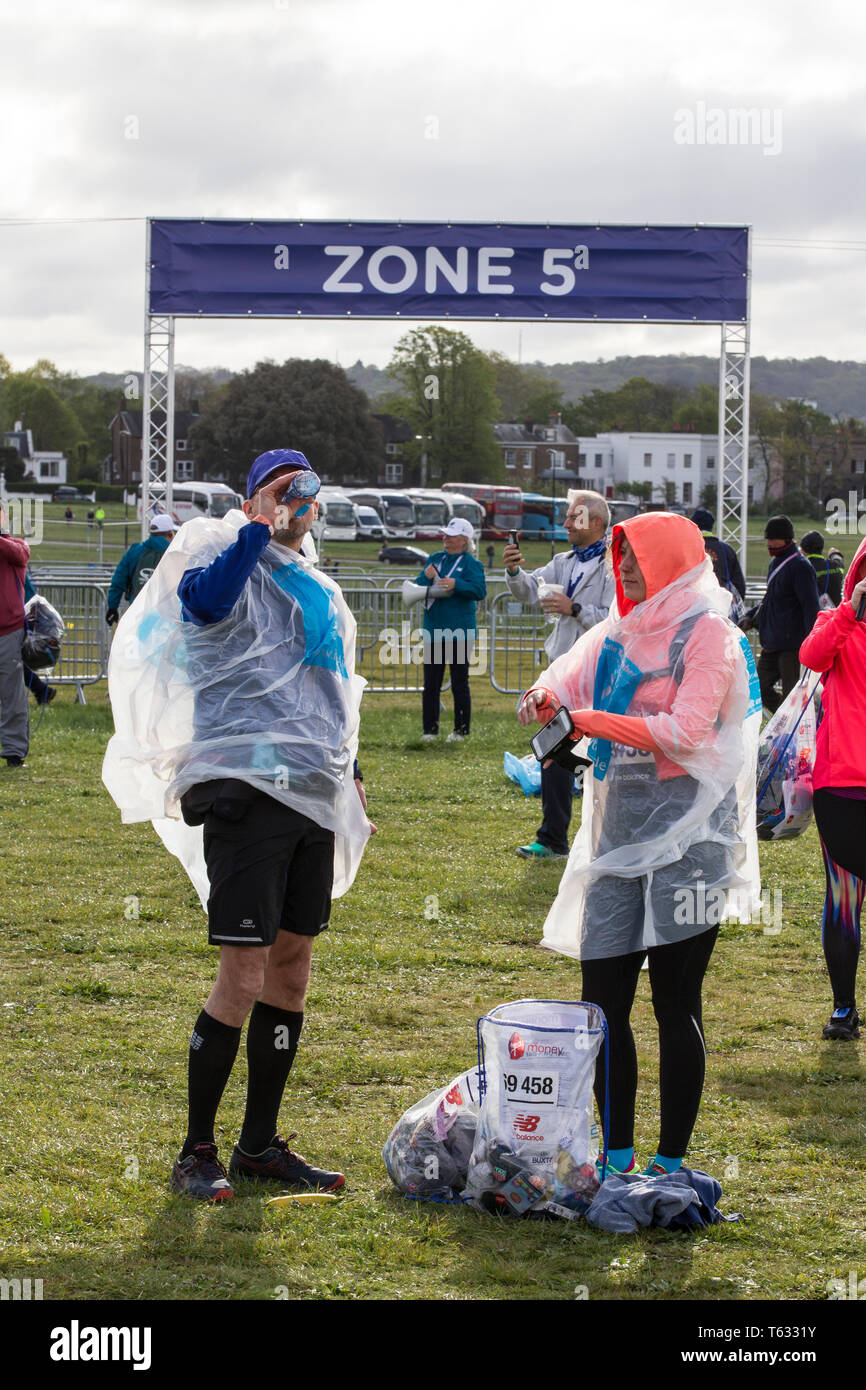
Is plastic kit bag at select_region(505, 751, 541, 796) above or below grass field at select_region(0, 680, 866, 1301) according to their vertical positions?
above

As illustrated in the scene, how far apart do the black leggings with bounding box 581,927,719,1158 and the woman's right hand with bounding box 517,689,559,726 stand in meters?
0.66

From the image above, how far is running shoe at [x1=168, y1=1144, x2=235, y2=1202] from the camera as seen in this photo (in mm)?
3770

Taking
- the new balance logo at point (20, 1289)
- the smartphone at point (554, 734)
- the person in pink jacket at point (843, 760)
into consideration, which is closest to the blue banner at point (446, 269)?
the person in pink jacket at point (843, 760)

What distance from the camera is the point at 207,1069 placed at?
3.75 metres

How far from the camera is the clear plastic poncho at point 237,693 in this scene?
3.75 m

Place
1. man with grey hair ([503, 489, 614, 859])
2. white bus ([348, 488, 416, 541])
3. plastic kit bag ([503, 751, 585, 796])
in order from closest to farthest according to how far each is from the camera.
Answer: man with grey hair ([503, 489, 614, 859]) < plastic kit bag ([503, 751, 585, 796]) < white bus ([348, 488, 416, 541])

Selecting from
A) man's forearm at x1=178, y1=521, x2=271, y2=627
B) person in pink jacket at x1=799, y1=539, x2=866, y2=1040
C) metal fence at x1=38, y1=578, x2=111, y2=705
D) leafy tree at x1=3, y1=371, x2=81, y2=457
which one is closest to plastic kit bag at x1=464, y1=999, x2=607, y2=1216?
man's forearm at x1=178, y1=521, x2=271, y2=627

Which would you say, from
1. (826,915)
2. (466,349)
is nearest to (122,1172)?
(826,915)

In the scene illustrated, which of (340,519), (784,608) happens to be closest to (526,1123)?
(784,608)

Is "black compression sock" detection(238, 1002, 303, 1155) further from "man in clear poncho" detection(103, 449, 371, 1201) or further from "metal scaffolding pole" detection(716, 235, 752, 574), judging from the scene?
"metal scaffolding pole" detection(716, 235, 752, 574)

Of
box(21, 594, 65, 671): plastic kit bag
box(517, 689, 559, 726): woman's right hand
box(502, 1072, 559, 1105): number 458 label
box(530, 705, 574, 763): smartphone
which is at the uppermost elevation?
box(517, 689, 559, 726): woman's right hand

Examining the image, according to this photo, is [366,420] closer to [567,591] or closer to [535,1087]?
[567,591]

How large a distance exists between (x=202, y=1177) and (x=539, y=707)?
1.53 m

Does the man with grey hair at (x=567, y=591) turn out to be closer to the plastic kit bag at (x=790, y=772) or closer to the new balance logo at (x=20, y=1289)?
the plastic kit bag at (x=790, y=772)
